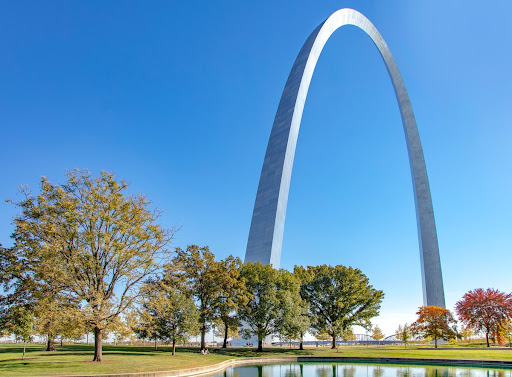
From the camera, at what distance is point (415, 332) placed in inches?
1609

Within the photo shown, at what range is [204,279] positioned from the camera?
97.1ft

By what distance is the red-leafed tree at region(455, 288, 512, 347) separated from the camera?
4081 centimetres

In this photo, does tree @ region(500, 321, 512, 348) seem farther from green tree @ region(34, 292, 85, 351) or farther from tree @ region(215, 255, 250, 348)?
green tree @ region(34, 292, 85, 351)

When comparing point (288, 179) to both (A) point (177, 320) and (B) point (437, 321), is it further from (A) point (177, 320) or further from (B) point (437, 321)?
(B) point (437, 321)

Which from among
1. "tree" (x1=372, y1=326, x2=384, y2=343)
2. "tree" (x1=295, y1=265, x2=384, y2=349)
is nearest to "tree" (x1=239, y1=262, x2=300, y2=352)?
"tree" (x1=295, y1=265, x2=384, y2=349)

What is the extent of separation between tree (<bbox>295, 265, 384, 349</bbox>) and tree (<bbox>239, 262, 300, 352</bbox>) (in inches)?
271

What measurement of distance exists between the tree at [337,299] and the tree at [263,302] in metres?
6.87

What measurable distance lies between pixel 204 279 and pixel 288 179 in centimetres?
1015

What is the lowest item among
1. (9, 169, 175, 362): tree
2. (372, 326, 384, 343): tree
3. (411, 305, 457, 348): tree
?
(372, 326, 384, 343): tree

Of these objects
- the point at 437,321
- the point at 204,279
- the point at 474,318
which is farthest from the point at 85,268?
the point at 474,318

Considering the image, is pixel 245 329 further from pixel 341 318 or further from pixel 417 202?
pixel 417 202

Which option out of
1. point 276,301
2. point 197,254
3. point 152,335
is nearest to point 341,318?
point 276,301

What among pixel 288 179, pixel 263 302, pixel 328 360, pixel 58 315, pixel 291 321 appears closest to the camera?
pixel 58 315

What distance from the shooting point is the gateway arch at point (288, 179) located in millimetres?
31266
